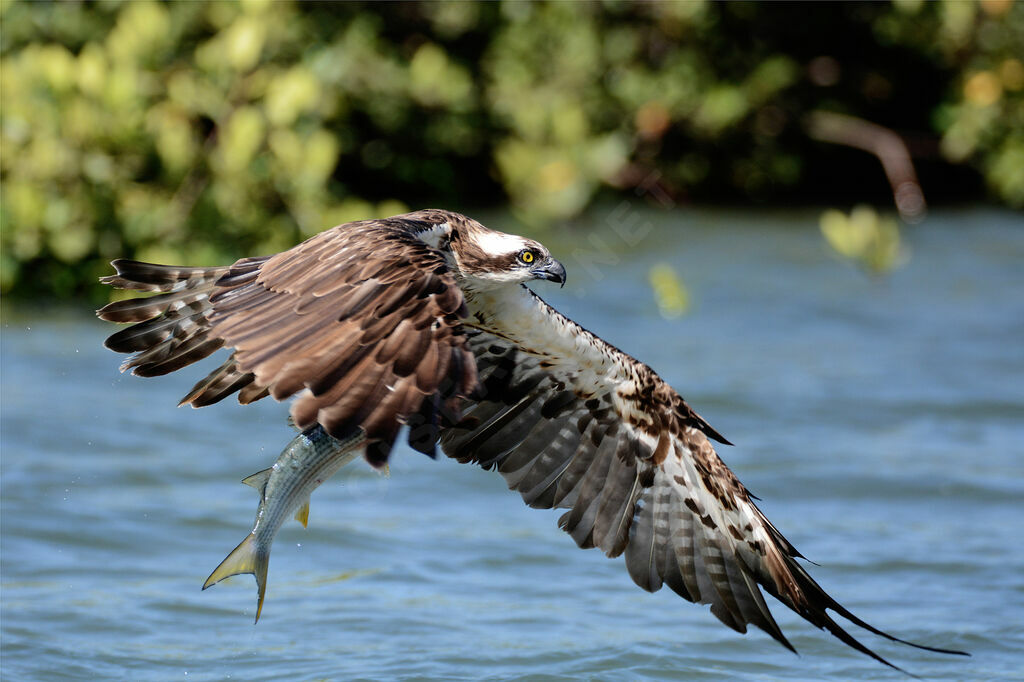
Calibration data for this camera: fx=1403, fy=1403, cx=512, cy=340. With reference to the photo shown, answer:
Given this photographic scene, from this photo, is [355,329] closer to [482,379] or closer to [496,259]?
[496,259]

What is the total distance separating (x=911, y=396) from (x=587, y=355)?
17.7 ft

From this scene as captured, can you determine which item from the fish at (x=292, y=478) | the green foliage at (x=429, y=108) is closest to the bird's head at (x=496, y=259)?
the fish at (x=292, y=478)

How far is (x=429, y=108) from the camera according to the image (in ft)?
43.0

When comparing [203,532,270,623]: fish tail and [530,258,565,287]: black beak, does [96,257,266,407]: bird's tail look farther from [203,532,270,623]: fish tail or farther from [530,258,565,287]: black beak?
[530,258,565,287]: black beak

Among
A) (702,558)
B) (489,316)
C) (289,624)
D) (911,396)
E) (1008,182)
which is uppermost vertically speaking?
(1008,182)

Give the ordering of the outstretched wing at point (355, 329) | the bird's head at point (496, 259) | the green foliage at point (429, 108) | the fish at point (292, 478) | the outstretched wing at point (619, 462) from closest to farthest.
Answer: the outstretched wing at point (355, 329) → the fish at point (292, 478) → the bird's head at point (496, 259) → the outstretched wing at point (619, 462) → the green foliage at point (429, 108)

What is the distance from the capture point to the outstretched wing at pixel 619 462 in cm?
513

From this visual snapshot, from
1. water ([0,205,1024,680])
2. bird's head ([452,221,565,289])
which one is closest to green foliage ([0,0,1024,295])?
water ([0,205,1024,680])

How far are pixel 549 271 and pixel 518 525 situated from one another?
2.85 m

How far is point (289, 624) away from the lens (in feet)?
19.9

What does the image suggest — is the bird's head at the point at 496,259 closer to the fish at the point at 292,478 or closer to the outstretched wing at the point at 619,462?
the outstretched wing at the point at 619,462

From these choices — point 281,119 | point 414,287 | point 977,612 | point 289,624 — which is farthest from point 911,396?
point 414,287

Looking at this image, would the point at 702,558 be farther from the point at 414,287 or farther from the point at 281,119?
the point at 281,119

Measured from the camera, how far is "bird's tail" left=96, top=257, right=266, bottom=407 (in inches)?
195
